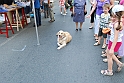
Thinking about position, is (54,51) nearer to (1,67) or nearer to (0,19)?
(1,67)

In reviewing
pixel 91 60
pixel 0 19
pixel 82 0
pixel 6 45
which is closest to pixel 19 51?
pixel 6 45

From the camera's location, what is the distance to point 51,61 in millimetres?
4059

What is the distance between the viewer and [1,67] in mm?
3840

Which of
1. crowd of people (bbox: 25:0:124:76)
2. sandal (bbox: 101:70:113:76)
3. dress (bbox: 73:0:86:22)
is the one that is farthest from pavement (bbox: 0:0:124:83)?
dress (bbox: 73:0:86:22)

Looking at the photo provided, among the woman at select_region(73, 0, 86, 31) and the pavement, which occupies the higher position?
the woman at select_region(73, 0, 86, 31)

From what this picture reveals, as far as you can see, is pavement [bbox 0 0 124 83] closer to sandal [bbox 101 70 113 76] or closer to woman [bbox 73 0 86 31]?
sandal [bbox 101 70 113 76]

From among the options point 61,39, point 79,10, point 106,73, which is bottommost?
point 106,73

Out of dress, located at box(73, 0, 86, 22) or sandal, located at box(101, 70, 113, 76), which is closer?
sandal, located at box(101, 70, 113, 76)

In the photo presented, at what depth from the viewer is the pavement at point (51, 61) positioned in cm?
328

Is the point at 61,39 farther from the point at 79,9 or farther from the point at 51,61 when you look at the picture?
the point at 79,9

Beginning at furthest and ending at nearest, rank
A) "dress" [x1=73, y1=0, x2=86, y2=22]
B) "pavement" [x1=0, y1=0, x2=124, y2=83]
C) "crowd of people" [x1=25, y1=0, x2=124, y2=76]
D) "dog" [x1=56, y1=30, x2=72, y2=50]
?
"dress" [x1=73, y1=0, x2=86, y2=22], "dog" [x1=56, y1=30, x2=72, y2=50], "pavement" [x1=0, y1=0, x2=124, y2=83], "crowd of people" [x1=25, y1=0, x2=124, y2=76]

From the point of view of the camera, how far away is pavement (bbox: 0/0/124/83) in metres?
3.28

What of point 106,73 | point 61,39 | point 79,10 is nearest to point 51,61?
point 61,39

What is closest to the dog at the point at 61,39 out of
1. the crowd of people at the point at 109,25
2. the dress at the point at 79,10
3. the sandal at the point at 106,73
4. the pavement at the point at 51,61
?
the pavement at the point at 51,61
